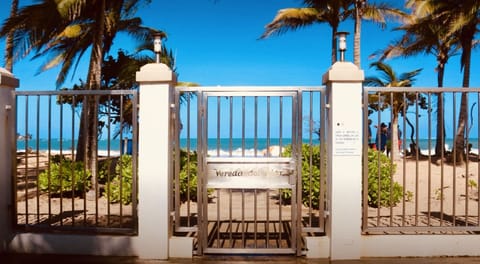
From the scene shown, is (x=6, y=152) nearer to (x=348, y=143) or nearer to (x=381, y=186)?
(x=348, y=143)

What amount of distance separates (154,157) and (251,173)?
49.0 inches

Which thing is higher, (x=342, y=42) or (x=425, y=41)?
(x=425, y=41)

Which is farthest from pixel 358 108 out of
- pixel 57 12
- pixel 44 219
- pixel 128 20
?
pixel 128 20

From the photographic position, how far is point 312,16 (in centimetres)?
1898

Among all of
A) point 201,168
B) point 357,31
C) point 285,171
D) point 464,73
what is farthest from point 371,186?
point 464,73

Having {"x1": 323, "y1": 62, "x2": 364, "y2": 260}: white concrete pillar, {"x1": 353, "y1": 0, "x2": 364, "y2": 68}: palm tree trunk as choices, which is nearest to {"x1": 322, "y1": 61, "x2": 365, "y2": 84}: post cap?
{"x1": 323, "y1": 62, "x2": 364, "y2": 260}: white concrete pillar

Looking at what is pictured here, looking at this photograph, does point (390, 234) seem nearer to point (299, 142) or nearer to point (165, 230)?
point (299, 142)

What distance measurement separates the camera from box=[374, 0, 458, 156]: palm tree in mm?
18172

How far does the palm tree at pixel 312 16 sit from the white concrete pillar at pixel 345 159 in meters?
12.7

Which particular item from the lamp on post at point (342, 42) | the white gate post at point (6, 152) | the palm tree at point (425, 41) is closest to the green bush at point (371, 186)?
the lamp on post at point (342, 42)

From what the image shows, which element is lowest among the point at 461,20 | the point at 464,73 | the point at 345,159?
the point at 345,159

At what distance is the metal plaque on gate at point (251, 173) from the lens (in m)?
5.06

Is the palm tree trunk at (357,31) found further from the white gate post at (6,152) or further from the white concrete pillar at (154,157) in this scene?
the white gate post at (6,152)

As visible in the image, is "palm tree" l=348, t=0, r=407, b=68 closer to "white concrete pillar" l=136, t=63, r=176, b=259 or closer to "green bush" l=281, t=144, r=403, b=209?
"green bush" l=281, t=144, r=403, b=209
